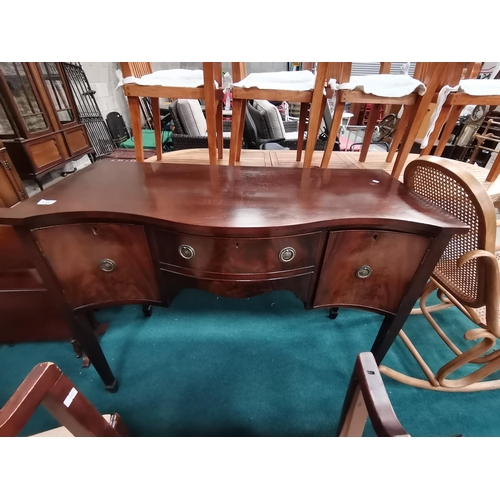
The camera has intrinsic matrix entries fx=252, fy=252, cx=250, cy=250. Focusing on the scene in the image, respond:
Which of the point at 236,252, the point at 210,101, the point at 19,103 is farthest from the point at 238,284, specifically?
the point at 19,103

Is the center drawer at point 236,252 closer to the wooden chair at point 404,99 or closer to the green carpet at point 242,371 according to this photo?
the green carpet at point 242,371

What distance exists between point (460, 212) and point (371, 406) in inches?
25.1

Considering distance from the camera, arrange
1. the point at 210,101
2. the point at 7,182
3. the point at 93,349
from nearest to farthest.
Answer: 1. the point at 93,349
2. the point at 210,101
3. the point at 7,182

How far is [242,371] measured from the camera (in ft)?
3.87

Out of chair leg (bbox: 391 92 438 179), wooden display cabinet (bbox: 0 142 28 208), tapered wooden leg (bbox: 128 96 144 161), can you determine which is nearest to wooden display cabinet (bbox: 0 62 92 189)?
wooden display cabinet (bbox: 0 142 28 208)

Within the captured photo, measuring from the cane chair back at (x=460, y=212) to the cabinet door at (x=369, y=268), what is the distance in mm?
154

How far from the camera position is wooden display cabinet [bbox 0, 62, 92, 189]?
2.09 metres

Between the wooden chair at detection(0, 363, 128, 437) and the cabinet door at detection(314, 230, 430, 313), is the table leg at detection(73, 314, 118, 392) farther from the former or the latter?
the cabinet door at detection(314, 230, 430, 313)

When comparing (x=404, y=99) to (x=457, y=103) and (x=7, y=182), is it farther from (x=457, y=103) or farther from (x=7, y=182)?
(x=7, y=182)

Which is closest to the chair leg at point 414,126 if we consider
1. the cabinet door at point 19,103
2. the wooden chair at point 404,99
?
the wooden chair at point 404,99

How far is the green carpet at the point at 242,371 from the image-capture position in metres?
1.01

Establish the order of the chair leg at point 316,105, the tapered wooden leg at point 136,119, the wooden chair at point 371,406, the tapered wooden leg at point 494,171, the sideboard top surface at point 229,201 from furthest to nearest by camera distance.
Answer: the tapered wooden leg at point 494,171 → the tapered wooden leg at point 136,119 → the chair leg at point 316,105 → the sideboard top surface at point 229,201 → the wooden chair at point 371,406

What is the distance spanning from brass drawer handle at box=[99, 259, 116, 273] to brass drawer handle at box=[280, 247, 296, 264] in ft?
1.61

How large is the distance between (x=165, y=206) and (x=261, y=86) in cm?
86
